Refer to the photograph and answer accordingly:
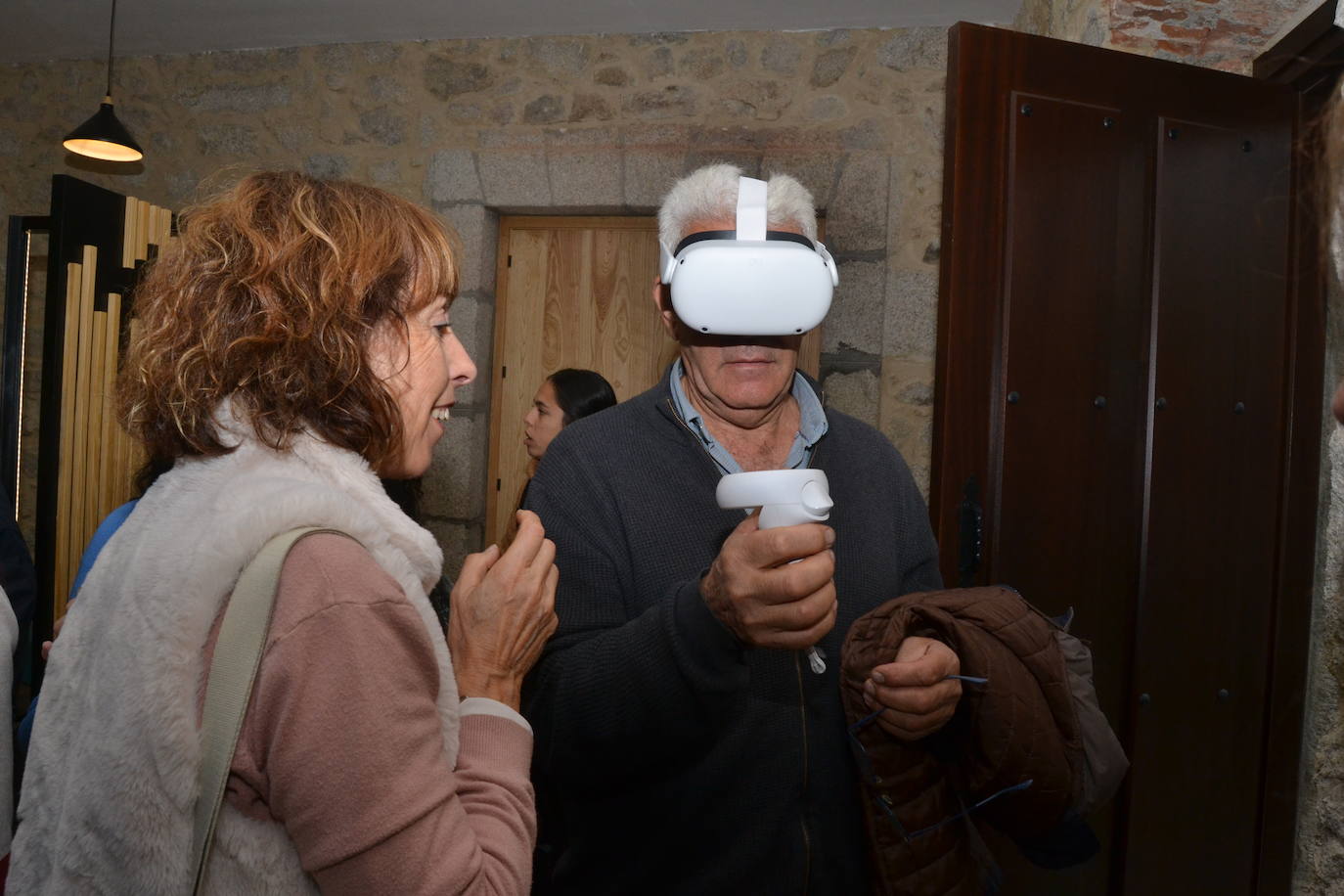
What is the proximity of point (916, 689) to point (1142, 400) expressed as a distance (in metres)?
1.11

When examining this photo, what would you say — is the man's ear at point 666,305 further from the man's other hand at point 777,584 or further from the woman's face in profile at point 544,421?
the woman's face in profile at point 544,421

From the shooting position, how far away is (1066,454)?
6.07ft

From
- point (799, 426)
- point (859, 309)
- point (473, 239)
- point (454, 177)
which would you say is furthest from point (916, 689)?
point (454, 177)

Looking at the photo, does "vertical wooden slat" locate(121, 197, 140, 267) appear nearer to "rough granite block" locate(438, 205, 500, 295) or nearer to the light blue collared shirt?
"rough granite block" locate(438, 205, 500, 295)

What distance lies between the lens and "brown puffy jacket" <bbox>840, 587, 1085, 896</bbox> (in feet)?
3.81

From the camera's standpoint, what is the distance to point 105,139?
10.2ft

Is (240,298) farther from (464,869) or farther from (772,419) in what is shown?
(772,419)

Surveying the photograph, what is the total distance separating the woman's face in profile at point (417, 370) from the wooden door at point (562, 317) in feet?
8.61

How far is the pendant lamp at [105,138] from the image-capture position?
10.2 feet

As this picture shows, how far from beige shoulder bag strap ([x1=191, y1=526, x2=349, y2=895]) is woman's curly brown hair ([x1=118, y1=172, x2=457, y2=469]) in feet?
0.59

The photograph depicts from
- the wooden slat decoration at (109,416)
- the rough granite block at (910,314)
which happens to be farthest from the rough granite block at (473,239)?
the rough granite block at (910,314)

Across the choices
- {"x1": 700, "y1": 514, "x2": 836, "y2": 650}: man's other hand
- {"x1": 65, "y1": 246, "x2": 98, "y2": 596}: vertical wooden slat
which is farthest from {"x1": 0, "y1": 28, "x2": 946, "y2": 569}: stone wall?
{"x1": 700, "y1": 514, "x2": 836, "y2": 650}: man's other hand

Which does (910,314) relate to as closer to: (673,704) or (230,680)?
(673,704)

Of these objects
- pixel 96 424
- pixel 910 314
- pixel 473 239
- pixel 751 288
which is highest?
pixel 473 239
